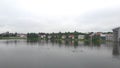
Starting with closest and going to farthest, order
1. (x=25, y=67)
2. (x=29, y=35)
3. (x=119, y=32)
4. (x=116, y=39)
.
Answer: (x=25, y=67) < (x=119, y=32) < (x=116, y=39) < (x=29, y=35)

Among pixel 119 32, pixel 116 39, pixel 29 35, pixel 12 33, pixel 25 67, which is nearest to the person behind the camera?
pixel 25 67

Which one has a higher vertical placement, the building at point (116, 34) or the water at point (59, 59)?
the building at point (116, 34)

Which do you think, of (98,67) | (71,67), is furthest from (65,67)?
(98,67)

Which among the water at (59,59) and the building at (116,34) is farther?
the building at (116,34)

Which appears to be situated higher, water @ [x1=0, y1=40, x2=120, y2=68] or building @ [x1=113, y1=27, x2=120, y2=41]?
building @ [x1=113, y1=27, x2=120, y2=41]

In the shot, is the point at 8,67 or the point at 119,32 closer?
the point at 8,67

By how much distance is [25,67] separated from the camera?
52.5 feet

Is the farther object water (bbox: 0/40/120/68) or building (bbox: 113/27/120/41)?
building (bbox: 113/27/120/41)

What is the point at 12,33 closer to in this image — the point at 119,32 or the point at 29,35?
the point at 29,35

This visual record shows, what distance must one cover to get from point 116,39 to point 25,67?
6867cm

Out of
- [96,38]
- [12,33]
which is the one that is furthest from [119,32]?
[12,33]

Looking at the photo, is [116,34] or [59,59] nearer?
[59,59]

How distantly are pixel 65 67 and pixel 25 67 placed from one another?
3.93 meters

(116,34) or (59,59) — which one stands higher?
(116,34)
